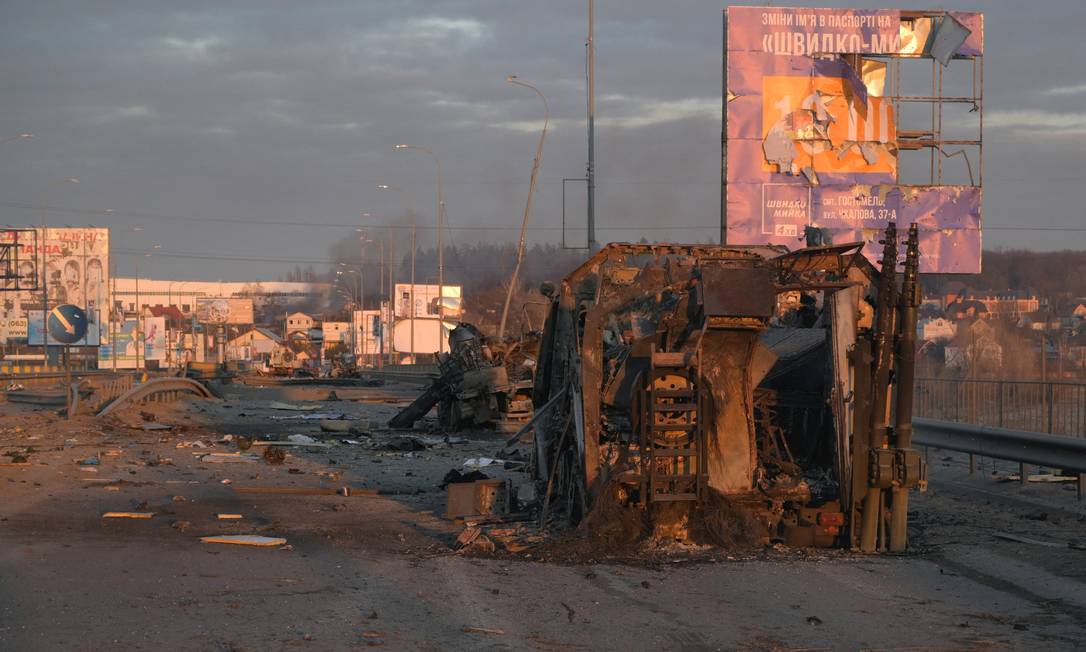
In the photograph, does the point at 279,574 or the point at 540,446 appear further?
the point at 540,446

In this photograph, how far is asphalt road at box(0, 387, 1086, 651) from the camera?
7426 mm

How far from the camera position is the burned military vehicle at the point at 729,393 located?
10.7 metres

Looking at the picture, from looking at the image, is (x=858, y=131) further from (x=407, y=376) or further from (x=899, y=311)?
(x=407, y=376)

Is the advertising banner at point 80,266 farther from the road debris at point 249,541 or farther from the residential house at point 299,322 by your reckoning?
the road debris at point 249,541

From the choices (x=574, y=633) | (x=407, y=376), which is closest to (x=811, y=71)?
(x=574, y=633)

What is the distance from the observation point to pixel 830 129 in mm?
28766

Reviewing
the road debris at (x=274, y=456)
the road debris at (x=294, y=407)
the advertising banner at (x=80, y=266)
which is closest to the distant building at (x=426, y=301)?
the advertising banner at (x=80, y=266)

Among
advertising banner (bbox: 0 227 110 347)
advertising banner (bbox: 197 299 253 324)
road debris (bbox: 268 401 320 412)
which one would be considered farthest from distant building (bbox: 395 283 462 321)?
road debris (bbox: 268 401 320 412)

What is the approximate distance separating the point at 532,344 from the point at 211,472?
33.7ft

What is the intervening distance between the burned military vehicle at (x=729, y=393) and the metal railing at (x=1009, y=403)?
7.72 metres

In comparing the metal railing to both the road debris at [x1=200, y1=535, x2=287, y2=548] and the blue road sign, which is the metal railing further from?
the blue road sign

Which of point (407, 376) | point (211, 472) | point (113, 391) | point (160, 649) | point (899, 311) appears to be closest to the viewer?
point (160, 649)

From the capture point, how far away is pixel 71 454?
19.7 m

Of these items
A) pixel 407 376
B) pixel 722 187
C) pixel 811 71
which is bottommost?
pixel 407 376
